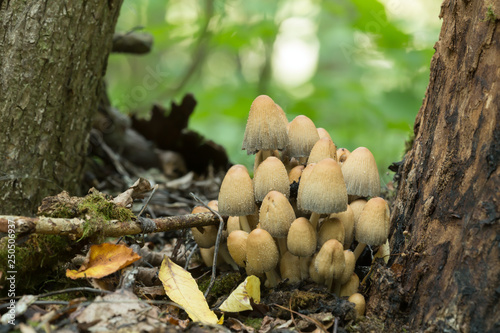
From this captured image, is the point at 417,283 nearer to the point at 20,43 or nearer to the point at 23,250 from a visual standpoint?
the point at 23,250

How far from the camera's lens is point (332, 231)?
6.84 feet

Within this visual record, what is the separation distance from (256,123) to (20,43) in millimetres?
1448

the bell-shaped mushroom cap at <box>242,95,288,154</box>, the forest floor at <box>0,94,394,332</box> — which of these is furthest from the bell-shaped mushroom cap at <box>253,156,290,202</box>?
the forest floor at <box>0,94,394,332</box>

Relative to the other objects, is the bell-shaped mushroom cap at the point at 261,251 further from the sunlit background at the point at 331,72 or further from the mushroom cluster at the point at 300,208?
the sunlit background at the point at 331,72

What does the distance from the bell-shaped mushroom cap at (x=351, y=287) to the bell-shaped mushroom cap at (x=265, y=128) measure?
0.73 meters

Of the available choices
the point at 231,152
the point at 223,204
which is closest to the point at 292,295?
the point at 223,204

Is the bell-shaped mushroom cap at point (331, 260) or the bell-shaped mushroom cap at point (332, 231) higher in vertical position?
the bell-shaped mushroom cap at point (332, 231)

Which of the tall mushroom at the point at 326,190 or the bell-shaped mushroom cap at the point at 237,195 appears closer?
the tall mushroom at the point at 326,190

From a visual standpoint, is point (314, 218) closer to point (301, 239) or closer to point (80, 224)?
point (301, 239)

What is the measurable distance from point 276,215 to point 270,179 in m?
0.19

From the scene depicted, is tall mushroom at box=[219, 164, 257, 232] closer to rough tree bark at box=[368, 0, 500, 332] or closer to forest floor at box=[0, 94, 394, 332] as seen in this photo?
forest floor at box=[0, 94, 394, 332]

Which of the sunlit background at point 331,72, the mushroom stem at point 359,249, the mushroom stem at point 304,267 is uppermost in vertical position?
the sunlit background at point 331,72

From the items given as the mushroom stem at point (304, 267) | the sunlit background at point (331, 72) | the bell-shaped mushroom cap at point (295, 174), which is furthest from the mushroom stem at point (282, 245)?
the sunlit background at point (331, 72)

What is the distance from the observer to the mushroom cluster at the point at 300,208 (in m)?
1.98
